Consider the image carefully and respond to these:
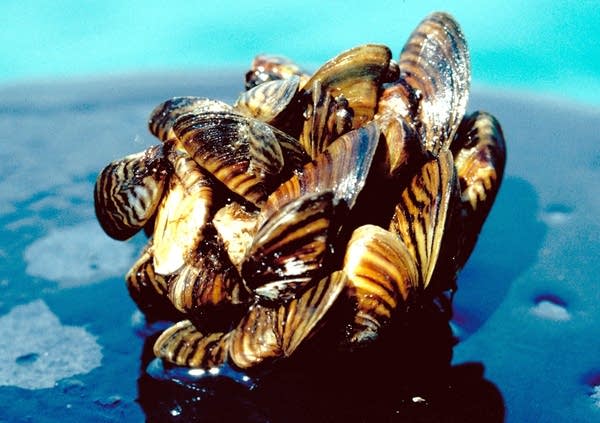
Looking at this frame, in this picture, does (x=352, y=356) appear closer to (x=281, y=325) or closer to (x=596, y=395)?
(x=281, y=325)

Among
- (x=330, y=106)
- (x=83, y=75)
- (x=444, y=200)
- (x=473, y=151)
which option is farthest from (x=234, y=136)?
(x=83, y=75)

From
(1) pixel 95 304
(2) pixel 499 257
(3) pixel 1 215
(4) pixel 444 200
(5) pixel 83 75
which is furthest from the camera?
(5) pixel 83 75

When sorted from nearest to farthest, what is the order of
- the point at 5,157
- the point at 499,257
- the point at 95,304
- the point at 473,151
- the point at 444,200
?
the point at 444,200 → the point at 473,151 → the point at 95,304 → the point at 499,257 → the point at 5,157

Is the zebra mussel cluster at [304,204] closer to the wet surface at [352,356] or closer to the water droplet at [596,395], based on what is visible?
the wet surface at [352,356]

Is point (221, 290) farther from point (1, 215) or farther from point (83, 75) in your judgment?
point (83, 75)

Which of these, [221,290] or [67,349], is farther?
Answer: [67,349]

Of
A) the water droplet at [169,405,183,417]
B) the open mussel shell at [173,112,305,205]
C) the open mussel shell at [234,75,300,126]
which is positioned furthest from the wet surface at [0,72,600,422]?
the open mussel shell at [234,75,300,126]

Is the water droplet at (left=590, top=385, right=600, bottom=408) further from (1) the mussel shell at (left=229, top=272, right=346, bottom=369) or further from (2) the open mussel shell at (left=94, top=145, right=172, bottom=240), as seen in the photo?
(2) the open mussel shell at (left=94, top=145, right=172, bottom=240)
